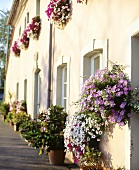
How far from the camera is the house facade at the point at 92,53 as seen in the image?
468cm

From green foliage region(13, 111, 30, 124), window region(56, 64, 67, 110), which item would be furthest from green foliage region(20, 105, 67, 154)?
green foliage region(13, 111, 30, 124)

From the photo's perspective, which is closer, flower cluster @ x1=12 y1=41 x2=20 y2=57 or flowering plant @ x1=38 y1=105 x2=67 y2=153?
flowering plant @ x1=38 y1=105 x2=67 y2=153

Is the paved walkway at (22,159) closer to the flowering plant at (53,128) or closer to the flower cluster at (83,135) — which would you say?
the flowering plant at (53,128)

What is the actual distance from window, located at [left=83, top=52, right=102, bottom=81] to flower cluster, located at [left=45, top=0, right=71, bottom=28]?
1795 millimetres

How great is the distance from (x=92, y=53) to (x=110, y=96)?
201cm

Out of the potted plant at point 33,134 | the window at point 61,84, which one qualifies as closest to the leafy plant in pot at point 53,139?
the potted plant at point 33,134

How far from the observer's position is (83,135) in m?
5.56

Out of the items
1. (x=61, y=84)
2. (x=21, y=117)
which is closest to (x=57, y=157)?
(x=61, y=84)

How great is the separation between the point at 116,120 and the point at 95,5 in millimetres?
2684

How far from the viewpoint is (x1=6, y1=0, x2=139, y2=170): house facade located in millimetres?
4680

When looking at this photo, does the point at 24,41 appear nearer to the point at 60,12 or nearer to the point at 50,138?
the point at 60,12

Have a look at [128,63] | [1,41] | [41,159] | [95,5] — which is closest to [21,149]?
[41,159]

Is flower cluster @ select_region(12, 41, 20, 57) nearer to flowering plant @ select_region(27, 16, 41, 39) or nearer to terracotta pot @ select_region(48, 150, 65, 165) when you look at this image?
flowering plant @ select_region(27, 16, 41, 39)

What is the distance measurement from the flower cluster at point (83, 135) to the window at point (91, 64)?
3.76ft
